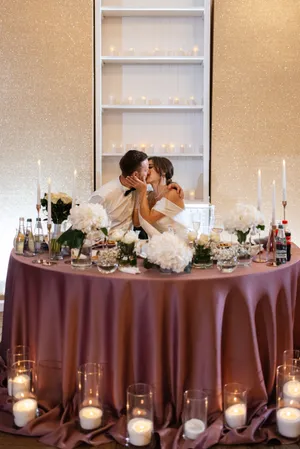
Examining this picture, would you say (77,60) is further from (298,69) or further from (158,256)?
(158,256)

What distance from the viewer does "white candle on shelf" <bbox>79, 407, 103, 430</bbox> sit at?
2459mm

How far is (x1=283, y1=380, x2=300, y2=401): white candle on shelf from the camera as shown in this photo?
2.53 m

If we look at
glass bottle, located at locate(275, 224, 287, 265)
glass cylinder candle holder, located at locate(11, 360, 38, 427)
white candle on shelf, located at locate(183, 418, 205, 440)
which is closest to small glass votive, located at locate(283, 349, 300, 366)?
glass bottle, located at locate(275, 224, 287, 265)

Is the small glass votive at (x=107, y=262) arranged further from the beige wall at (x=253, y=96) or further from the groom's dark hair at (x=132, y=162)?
the beige wall at (x=253, y=96)

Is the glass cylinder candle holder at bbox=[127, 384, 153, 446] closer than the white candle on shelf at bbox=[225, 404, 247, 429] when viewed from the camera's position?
Yes

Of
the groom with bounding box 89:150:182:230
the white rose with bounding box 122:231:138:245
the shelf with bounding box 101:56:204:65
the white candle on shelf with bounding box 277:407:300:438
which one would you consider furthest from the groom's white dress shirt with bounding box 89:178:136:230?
the white candle on shelf with bounding box 277:407:300:438

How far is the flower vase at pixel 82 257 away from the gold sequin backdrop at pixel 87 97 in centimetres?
218

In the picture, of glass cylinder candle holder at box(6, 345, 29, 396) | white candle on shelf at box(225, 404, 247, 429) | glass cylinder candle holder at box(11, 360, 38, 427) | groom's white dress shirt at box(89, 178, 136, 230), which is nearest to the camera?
white candle on shelf at box(225, 404, 247, 429)

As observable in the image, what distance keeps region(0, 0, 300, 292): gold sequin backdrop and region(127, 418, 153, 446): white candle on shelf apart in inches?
108

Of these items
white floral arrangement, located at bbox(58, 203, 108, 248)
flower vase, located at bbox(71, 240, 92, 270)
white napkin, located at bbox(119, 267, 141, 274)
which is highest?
white floral arrangement, located at bbox(58, 203, 108, 248)

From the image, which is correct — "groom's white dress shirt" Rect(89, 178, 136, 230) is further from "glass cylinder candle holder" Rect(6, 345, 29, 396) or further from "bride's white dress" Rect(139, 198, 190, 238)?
"glass cylinder candle holder" Rect(6, 345, 29, 396)

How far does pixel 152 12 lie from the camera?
15.7 ft

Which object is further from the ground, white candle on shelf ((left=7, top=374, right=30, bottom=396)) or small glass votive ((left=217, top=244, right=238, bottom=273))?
small glass votive ((left=217, top=244, right=238, bottom=273))

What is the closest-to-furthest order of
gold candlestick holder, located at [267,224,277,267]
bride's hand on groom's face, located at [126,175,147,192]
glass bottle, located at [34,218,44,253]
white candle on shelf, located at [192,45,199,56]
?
gold candlestick holder, located at [267,224,277,267] < glass bottle, located at [34,218,44,253] < bride's hand on groom's face, located at [126,175,147,192] < white candle on shelf, located at [192,45,199,56]
